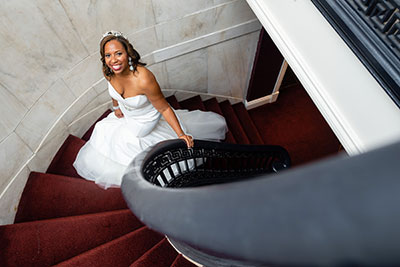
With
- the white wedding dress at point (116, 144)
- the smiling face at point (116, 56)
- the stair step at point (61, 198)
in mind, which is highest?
the smiling face at point (116, 56)

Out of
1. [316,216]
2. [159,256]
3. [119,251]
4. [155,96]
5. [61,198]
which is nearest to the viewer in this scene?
[316,216]

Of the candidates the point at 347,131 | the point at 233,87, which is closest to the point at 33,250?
the point at 347,131

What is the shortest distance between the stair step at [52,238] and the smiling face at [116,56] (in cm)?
151

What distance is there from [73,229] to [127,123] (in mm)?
1226

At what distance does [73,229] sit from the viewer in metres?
2.88

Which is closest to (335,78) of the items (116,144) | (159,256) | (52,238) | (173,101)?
(159,256)

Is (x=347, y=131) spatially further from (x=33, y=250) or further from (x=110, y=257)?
(x=33, y=250)

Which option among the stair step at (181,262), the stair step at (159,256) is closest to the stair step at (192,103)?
the stair step at (159,256)

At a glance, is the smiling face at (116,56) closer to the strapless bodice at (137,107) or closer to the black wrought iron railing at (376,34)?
the strapless bodice at (137,107)

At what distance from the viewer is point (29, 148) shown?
11.0 feet

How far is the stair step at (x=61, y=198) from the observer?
10.7 ft

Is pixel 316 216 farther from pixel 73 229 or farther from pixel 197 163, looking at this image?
pixel 197 163

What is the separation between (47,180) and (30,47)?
1.47 meters

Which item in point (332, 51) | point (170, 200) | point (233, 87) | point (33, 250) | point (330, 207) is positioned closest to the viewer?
point (330, 207)
